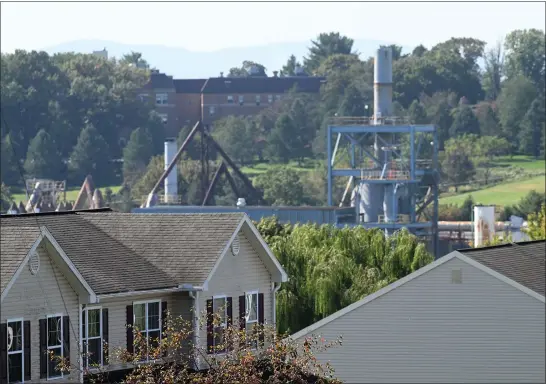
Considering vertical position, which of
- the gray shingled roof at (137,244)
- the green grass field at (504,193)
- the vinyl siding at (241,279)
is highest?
the gray shingled roof at (137,244)

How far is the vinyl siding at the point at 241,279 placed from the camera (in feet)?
125

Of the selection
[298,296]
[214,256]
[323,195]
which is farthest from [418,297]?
[323,195]

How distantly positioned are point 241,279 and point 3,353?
864cm

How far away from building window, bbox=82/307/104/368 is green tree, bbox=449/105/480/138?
15898cm

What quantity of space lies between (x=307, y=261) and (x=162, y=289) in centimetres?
2129

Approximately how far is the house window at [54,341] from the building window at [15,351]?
668 millimetres

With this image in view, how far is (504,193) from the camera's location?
160 metres

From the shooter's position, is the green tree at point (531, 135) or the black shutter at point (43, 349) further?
the green tree at point (531, 135)

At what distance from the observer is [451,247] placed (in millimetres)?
129625

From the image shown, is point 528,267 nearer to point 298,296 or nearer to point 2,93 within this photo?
point 298,296

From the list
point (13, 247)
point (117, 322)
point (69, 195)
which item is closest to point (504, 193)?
point (69, 195)

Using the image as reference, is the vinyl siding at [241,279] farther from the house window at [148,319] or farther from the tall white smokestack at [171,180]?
the tall white smokestack at [171,180]

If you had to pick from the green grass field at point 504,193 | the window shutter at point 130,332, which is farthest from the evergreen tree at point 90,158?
the window shutter at point 130,332

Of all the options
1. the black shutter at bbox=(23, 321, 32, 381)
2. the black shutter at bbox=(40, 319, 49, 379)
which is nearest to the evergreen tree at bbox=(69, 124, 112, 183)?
the black shutter at bbox=(40, 319, 49, 379)
